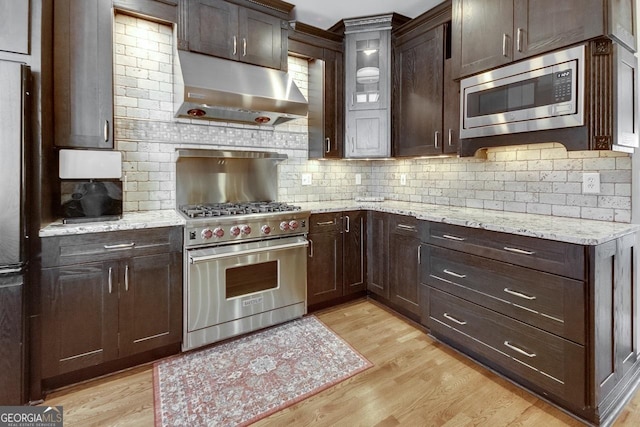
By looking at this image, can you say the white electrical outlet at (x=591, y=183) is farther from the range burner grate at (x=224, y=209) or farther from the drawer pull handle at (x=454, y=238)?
the range burner grate at (x=224, y=209)

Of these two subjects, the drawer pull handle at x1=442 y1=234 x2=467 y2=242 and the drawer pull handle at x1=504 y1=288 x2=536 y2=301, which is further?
the drawer pull handle at x1=442 y1=234 x2=467 y2=242

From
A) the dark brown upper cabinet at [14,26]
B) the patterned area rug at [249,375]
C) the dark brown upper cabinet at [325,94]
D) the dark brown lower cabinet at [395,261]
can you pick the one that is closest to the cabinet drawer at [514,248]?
the dark brown lower cabinet at [395,261]

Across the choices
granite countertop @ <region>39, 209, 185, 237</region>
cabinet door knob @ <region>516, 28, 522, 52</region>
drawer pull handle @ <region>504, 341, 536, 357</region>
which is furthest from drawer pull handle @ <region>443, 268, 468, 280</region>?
granite countertop @ <region>39, 209, 185, 237</region>

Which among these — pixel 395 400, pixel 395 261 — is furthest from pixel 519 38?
pixel 395 400

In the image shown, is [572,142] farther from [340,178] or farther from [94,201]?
[94,201]

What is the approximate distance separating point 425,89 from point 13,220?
3.09 meters

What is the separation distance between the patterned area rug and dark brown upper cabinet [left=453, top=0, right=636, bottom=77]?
7.52 ft

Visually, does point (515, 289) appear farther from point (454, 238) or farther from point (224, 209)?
point (224, 209)

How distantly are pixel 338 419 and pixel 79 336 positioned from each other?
1.60 metres

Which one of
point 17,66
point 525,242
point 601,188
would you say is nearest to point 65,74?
point 17,66

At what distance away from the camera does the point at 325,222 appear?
291 centimetres

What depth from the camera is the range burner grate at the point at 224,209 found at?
2.35 metres

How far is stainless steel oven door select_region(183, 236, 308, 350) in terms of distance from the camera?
2264mm

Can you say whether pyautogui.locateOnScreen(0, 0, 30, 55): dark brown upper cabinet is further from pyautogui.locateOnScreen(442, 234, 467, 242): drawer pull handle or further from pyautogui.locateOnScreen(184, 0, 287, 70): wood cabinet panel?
pyautogui.locateOnScreen(442, 234, 467, 242): drawer pull handle
